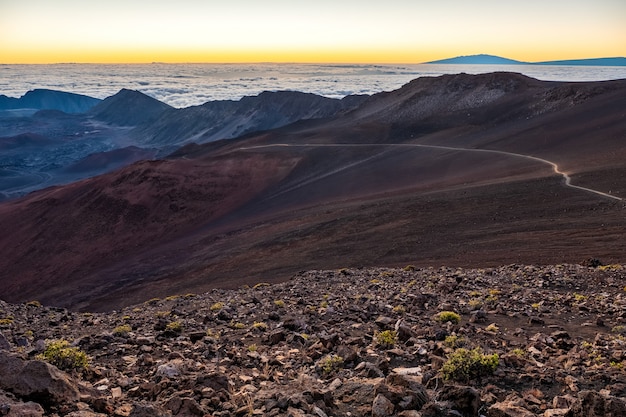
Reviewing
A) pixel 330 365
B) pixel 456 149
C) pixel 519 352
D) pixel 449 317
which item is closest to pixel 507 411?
pixel 519 352

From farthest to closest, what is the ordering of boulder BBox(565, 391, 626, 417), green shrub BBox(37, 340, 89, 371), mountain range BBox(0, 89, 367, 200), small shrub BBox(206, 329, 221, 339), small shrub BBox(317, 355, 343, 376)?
mountain range BBox(0, 89, 367, 200) → small shrub BBox(206, 329, 221, 339) → small shrub BBox(317, 355, 343, 376) → green shrub BBox(37, 340, 89, 371) → boulder BBox(565, 391, 626, 417)

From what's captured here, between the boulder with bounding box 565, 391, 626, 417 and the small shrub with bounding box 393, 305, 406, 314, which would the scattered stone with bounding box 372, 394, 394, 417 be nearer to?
the boulder with bounding box 565, 391, 626, 417

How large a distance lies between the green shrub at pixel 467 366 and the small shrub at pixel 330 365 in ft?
4.32

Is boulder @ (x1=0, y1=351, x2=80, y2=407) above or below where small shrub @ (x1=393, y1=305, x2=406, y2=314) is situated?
above

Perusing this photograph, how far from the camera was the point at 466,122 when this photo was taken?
55656 millimetres

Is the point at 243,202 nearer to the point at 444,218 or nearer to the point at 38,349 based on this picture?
the point at 444,218

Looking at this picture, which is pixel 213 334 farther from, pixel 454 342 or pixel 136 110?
pixel 136 110

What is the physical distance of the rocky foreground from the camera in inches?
170

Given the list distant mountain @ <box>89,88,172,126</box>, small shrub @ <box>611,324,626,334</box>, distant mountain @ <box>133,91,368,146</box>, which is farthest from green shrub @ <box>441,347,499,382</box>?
distant mountain @ <box>89,88,172,126</box>

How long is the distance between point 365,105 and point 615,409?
246 ft

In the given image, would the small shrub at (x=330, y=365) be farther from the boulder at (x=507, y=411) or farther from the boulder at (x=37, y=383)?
the boulder at (x=37, y=383)

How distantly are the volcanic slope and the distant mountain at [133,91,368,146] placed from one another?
4268 centimetres

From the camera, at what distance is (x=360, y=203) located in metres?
31.6

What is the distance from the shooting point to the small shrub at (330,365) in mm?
5891
